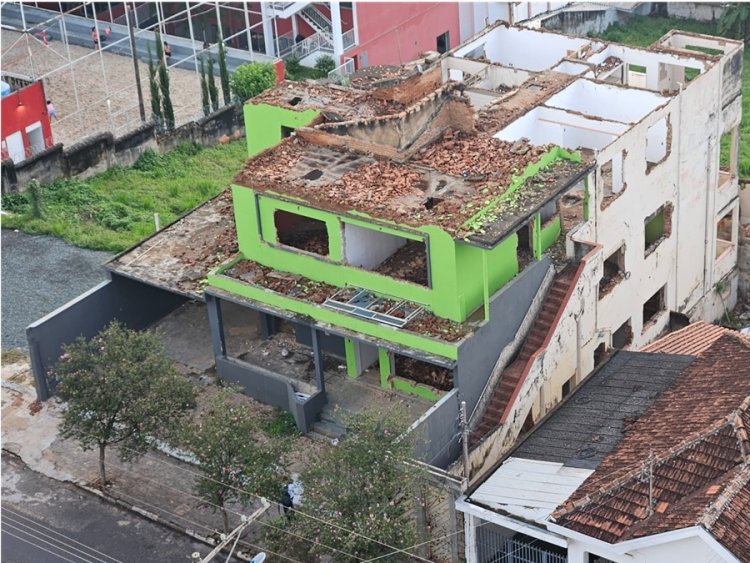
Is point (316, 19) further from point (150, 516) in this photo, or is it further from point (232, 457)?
point (232, 457)

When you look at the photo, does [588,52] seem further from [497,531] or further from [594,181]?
[497,531]

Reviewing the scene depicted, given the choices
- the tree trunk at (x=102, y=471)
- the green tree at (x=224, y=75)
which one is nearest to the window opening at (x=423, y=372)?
the tree trunk at (x=102, y=471)

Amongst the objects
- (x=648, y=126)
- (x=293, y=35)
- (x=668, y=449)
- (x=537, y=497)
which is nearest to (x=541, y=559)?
(x=537, y=497)

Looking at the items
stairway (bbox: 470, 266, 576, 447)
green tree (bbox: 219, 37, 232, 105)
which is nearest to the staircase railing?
green tree (bbox: 219, 37, 232, 105)

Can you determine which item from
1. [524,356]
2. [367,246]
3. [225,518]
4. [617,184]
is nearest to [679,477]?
[524,356]

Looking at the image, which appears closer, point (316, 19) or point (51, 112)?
point (51, 112)

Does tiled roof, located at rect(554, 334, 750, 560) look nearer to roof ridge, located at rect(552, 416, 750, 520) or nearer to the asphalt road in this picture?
roof ridge, located at rect(552, 416, 750, 520)
